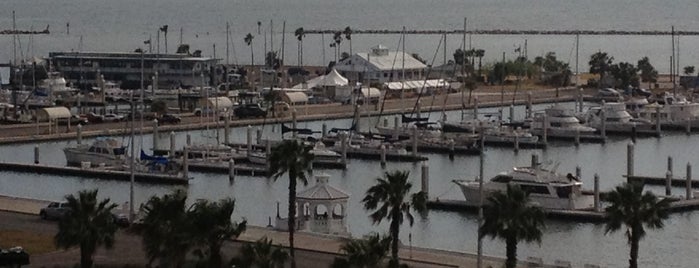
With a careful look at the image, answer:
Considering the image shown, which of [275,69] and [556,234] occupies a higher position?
[275,69]

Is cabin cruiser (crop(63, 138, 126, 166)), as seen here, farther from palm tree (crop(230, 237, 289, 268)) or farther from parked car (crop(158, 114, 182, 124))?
palm tree (crop(230, 237, 289, 268))

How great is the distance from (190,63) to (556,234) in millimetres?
66075

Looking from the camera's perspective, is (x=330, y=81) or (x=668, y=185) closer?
(x=668, y=185)

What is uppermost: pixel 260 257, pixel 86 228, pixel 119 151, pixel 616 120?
pixel 616 120

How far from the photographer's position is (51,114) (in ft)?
274

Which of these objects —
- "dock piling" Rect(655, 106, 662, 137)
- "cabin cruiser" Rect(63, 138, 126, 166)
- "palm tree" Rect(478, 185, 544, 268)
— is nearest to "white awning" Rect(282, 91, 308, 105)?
"dock piling" Rect(655, 106, 662, 137)

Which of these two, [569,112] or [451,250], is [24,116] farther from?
[451,250]

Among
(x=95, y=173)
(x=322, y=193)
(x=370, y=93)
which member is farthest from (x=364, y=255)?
(x=370, y=93)

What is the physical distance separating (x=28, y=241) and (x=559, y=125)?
4326cm

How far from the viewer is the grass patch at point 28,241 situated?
4344 cm

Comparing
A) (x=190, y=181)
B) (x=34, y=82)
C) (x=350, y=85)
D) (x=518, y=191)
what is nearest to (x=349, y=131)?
(x=190, y=181)

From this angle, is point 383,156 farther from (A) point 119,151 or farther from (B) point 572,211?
(B) point 572,211

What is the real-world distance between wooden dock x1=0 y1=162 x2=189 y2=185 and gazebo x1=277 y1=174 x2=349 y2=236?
16001mm

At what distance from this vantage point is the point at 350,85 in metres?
106
